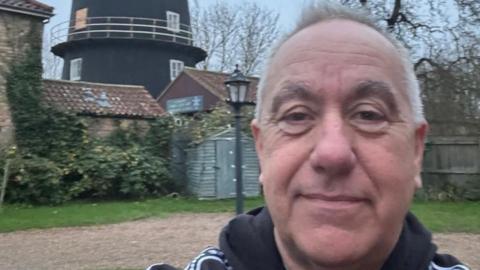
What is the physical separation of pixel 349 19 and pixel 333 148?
13.7 inches

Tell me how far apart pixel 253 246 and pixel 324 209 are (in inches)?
10.6

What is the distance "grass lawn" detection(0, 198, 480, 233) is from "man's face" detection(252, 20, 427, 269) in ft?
34.9

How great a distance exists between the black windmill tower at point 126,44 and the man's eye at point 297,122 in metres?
30.5

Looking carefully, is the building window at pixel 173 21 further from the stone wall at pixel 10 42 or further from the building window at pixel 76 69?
the stone wall at pixel 10 42

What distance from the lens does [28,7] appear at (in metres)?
18.7

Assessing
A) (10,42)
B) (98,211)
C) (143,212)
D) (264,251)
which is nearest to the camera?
(264,251)

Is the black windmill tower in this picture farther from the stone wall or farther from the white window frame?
the stone wall

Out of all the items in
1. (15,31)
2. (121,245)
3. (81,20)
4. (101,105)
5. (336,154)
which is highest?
(81,20)

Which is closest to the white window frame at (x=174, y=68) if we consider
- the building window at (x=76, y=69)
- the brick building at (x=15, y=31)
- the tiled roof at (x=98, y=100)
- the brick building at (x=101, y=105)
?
the building window at (x=76, y=69)

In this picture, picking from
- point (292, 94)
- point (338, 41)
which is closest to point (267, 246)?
point (292, 94)

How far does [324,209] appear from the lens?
1243mm

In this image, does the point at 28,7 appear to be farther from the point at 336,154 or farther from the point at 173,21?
the point at 336,154

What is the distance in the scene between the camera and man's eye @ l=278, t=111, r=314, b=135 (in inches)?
51.9

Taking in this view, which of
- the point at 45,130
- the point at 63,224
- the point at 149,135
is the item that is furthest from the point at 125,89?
the point at 63,224
